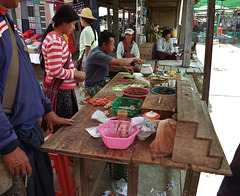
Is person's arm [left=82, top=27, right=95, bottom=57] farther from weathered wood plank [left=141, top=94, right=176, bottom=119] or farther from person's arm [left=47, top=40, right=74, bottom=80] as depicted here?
weathered wood plank [left=141, top=94, right=176, bottom=119]

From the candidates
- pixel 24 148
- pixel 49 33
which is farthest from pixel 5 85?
pixel 49 33

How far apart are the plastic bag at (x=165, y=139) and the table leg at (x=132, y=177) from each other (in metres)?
0.18

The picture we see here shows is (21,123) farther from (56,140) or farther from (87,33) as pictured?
(87,33)

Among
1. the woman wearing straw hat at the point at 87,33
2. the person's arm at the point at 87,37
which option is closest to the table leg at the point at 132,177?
the woman wearing straw hat at the point at 87,33

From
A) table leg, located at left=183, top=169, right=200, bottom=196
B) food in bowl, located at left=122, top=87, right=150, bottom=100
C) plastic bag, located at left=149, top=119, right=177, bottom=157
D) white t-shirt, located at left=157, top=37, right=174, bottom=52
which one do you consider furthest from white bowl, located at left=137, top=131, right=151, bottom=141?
white t-shirt, located at left=157, top=37, right=174, bottom=52

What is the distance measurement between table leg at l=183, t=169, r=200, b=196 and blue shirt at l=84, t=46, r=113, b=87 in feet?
6.76

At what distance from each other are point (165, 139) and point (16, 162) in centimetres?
92

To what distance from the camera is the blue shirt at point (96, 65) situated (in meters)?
2.97

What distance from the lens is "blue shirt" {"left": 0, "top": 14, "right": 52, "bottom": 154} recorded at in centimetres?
104

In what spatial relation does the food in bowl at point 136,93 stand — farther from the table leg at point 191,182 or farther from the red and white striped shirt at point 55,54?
the table leg at point 191,182

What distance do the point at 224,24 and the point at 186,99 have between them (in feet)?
101

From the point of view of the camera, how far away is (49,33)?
2100mm

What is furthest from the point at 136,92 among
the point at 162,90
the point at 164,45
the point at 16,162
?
the point at 164,45

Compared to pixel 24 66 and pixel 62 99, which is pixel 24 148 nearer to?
pixel 24 66
